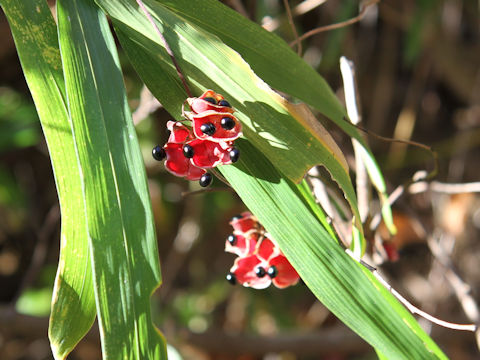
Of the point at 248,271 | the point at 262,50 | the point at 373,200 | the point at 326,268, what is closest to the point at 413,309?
the point at 326,268

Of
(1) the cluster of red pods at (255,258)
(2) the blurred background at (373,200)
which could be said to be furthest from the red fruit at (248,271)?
(2) the blurred background at (373,200)

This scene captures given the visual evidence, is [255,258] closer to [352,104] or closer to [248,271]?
[248,271]

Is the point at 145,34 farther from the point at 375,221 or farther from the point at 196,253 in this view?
the point at 196,253

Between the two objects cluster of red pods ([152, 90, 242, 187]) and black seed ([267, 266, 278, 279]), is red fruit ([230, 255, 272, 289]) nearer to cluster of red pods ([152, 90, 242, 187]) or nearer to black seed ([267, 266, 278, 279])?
black seed ([267, 266, 278, 279])

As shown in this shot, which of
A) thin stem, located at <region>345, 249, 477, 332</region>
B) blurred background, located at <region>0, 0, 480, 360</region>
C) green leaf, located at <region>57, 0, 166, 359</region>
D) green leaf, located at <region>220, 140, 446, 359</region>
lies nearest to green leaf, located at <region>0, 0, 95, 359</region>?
green leaf, located at <region>57, 0, 166, 359</region>

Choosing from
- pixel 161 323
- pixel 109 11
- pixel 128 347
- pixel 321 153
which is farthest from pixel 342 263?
pixel 161 323

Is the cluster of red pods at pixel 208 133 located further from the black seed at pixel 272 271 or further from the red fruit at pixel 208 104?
the black seed at pixel 272 271
